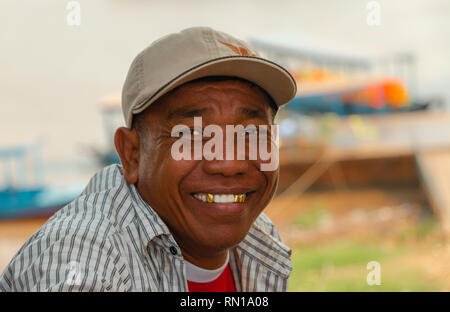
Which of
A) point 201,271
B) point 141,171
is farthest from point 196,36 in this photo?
point 201,271

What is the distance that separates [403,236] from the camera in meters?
7.46

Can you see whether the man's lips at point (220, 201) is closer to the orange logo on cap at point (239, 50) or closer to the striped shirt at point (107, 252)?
the striped shirt at point (107, 252)

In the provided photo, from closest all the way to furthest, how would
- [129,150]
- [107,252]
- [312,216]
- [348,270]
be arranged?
1. [107,252]
2. [129,150]
3. [348,270]
4. [312,216]

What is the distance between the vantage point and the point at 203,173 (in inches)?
57.1

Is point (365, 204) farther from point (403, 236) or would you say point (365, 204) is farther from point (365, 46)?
point (365, 46)

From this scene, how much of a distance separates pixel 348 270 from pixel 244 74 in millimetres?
4854

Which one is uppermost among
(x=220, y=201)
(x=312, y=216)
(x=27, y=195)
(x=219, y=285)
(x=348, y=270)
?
(x=27, y=195)

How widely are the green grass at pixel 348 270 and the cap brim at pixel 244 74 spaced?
147 inches

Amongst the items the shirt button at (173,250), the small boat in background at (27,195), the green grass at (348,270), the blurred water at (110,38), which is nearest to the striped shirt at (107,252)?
the shirt button at (173,250)

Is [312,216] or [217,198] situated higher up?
[312,216]

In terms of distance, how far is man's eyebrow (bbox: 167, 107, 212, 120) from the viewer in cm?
146

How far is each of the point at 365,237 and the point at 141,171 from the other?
21.2 feet

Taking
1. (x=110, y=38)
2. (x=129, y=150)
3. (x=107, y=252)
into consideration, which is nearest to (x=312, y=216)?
(x=129, y=150)

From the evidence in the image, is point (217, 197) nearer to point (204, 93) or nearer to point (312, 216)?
point (204, 93)
